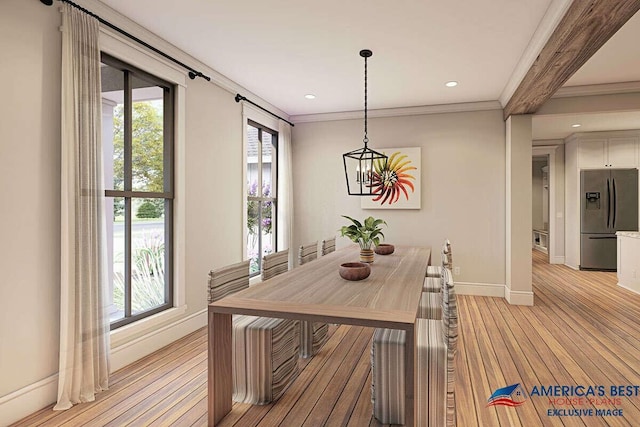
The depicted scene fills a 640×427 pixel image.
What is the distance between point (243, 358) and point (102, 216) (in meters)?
1.34

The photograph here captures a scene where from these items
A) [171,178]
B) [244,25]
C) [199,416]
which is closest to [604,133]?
[244,25]

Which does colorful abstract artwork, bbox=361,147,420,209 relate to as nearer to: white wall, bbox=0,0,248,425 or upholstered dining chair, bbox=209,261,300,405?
upholstered dining chair, bbox=209,261,300,405

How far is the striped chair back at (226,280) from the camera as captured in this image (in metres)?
2.09

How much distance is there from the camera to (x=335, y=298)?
1938 millimetres

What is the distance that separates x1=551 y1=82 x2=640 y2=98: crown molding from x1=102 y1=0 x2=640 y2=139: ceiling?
0.10 metres

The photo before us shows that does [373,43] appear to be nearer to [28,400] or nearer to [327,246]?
[327,246]

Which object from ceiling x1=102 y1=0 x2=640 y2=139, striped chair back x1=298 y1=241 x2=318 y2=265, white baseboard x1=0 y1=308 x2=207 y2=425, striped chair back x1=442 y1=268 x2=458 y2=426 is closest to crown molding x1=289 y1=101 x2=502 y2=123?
ceiling x1=102 y1=0 x2=640 y2=139

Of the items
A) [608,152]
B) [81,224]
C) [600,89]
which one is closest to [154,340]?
[81,224]

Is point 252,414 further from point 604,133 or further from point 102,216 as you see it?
point 604,133

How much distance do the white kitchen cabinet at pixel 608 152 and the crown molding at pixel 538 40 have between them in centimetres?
368

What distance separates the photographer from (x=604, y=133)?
6547 millimetres

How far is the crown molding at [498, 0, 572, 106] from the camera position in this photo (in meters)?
2.39

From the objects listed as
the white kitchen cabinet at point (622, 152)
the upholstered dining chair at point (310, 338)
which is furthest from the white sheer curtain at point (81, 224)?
the white kitchen cabinet at point (622, 152)

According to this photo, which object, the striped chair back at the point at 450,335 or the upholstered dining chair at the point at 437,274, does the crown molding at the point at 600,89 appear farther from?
the striped chair back at the point at 450,335
